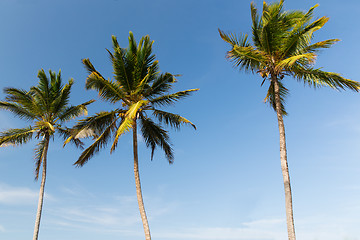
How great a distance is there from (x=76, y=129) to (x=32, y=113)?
19.2 ft

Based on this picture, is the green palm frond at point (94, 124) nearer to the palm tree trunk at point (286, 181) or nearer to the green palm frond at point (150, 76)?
the green palm frond at point (150, 76)

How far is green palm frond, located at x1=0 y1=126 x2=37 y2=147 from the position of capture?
20.8 metres

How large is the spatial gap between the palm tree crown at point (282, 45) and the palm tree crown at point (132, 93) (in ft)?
15.8

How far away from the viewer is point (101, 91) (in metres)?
18.4

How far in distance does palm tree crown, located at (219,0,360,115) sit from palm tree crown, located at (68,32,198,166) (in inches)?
190

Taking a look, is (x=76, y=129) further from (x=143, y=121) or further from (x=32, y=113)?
(x=32, y=113)

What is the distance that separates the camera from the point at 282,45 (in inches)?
610

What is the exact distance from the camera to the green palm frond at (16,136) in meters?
20.8

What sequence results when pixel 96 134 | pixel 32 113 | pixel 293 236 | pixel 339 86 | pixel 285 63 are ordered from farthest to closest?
pixel 32 113, pixel 96 134, pixel 339 86, pixel 285 63, pixel 293 236

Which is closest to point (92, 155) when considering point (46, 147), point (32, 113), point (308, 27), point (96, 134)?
point (96, 134)

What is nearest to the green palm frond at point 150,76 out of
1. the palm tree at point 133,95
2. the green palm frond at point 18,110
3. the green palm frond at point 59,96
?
the palm tree at point 133,95

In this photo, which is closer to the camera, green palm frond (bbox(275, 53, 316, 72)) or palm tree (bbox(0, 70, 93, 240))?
green palm frond (bbox(275, 53, 316, 72))

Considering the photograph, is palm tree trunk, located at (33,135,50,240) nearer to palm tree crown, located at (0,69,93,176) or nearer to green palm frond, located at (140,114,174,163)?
palm tree crown, located at (0,69,93,176)

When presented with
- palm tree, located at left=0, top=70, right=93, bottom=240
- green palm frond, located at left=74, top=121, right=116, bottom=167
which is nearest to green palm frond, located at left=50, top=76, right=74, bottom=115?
palm tree, located at left=0, top=70, right=93, bottom=240
